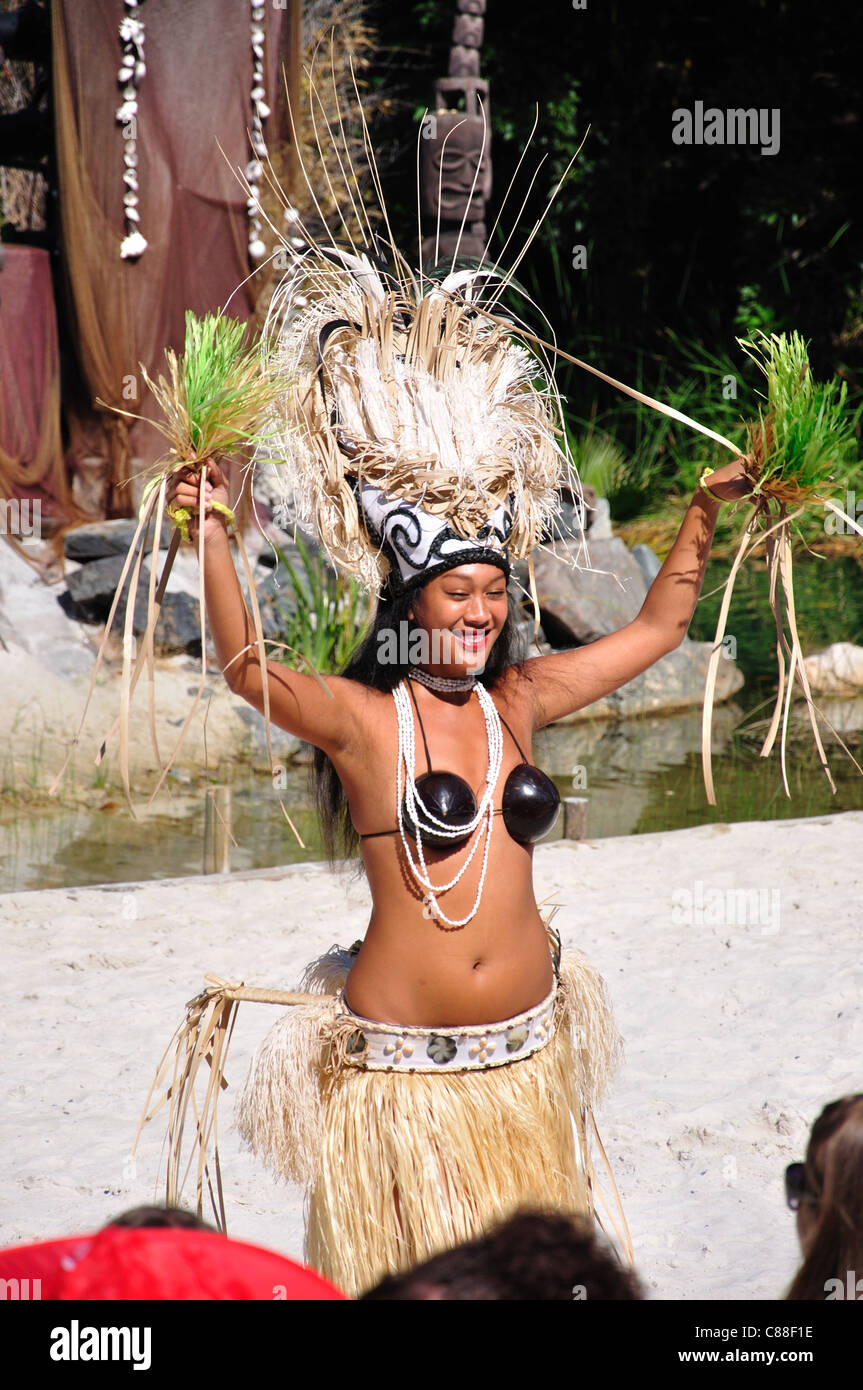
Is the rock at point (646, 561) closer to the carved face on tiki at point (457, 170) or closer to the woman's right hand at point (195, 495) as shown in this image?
the carved face on tiki at point (457, 170)

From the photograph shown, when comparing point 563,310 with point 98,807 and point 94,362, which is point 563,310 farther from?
point 98,807

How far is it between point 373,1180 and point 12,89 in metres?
13.0

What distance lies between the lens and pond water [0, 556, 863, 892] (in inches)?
226

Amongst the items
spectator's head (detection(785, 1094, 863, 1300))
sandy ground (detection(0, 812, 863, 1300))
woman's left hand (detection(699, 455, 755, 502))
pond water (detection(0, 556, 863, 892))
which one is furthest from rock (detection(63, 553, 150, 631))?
spectator's head (detection(785, 1094, 863, 1300))

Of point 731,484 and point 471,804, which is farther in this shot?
point 731,484

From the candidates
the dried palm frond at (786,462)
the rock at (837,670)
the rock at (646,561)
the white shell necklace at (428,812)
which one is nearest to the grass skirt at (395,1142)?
the white shell necklace at (428,812)

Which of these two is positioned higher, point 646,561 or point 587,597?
point 646,561

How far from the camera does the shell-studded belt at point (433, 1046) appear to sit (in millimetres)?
2250

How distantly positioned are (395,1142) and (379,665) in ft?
2.71

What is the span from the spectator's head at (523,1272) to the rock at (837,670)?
7460mm

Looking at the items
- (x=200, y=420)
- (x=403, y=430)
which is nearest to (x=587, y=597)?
(x=403, y=430)

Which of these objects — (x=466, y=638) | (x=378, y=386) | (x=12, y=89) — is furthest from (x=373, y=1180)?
(x=12, y=89)

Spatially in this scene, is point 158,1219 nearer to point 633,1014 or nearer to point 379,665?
point 379,665

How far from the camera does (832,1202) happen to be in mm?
1226
